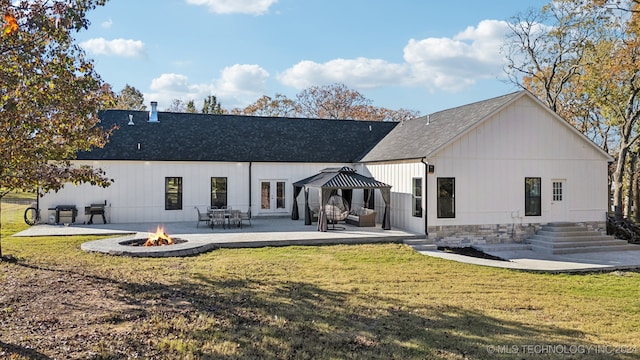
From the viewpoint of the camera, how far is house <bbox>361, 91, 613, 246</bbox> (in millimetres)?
15320

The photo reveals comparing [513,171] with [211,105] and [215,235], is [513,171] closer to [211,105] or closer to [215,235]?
[215,235]

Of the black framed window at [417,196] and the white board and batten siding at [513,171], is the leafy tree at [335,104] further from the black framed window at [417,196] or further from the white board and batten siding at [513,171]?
the black framed window at [417,196]

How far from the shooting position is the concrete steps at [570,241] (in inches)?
591

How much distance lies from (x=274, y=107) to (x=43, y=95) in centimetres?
3833

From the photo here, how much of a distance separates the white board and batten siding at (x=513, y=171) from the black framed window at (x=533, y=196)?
15 centimetres

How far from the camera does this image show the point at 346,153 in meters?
22.6

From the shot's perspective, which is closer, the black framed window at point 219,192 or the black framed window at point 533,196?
the black framed window at point 533,196

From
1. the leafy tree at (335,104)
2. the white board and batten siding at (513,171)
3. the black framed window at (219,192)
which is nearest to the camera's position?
the white board and batten siding at (513,171)

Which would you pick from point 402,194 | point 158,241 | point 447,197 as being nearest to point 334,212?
point 402,194

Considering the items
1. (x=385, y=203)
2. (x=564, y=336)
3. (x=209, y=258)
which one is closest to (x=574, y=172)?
(x=385, y=203)

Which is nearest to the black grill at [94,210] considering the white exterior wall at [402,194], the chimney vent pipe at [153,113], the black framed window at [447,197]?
the chimney vent pipe at [153,113]

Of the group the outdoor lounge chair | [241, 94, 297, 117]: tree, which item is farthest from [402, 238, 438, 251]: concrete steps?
[241, 94, 297, 117]: tree

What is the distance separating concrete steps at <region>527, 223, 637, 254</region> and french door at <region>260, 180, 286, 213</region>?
11284 millimetres

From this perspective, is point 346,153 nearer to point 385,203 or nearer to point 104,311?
point 385,203
